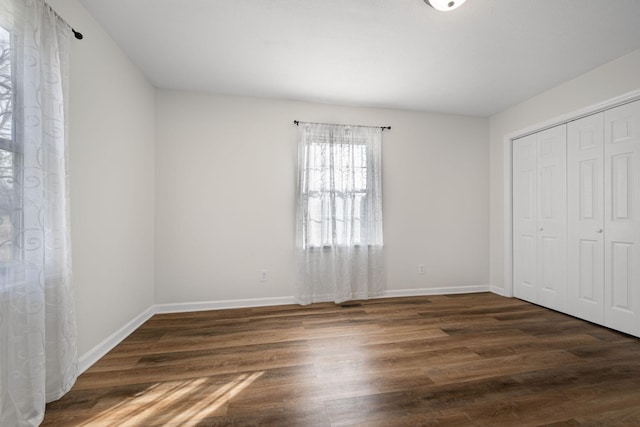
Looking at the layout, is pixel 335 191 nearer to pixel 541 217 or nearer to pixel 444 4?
pixel 444 4

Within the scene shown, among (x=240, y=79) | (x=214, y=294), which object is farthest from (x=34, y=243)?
(x=240, y=79)

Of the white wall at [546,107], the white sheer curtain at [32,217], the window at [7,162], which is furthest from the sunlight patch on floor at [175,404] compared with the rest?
the white wall at [546,107]

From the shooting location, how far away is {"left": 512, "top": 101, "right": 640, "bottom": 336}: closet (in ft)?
7.75

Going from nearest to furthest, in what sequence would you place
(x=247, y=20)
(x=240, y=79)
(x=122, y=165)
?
(x=247, y=20), (x=122, y=165), (x=240, y=79)

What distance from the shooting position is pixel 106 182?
206 centimetres

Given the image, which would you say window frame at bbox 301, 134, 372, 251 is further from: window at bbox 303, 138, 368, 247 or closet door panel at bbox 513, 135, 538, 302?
closet door panel at bbox 513, 135, 538, 302

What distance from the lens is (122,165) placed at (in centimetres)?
229

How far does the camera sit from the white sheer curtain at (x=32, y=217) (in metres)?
1.19

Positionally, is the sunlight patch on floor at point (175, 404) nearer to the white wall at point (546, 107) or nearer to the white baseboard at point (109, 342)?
the white baseboard at point (109, 342)

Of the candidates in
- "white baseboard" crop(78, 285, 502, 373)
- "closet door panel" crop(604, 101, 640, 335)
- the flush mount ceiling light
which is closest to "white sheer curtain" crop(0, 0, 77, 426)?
"white baseboard" crop(78, 285, 502, 373)

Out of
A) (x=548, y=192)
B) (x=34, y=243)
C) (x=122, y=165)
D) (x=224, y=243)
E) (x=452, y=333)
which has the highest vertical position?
(x=122, y=165)

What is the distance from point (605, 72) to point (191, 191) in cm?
462

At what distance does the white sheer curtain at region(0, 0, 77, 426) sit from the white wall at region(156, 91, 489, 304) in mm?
1500

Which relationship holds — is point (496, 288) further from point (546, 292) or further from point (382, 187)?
point (382, 187)
